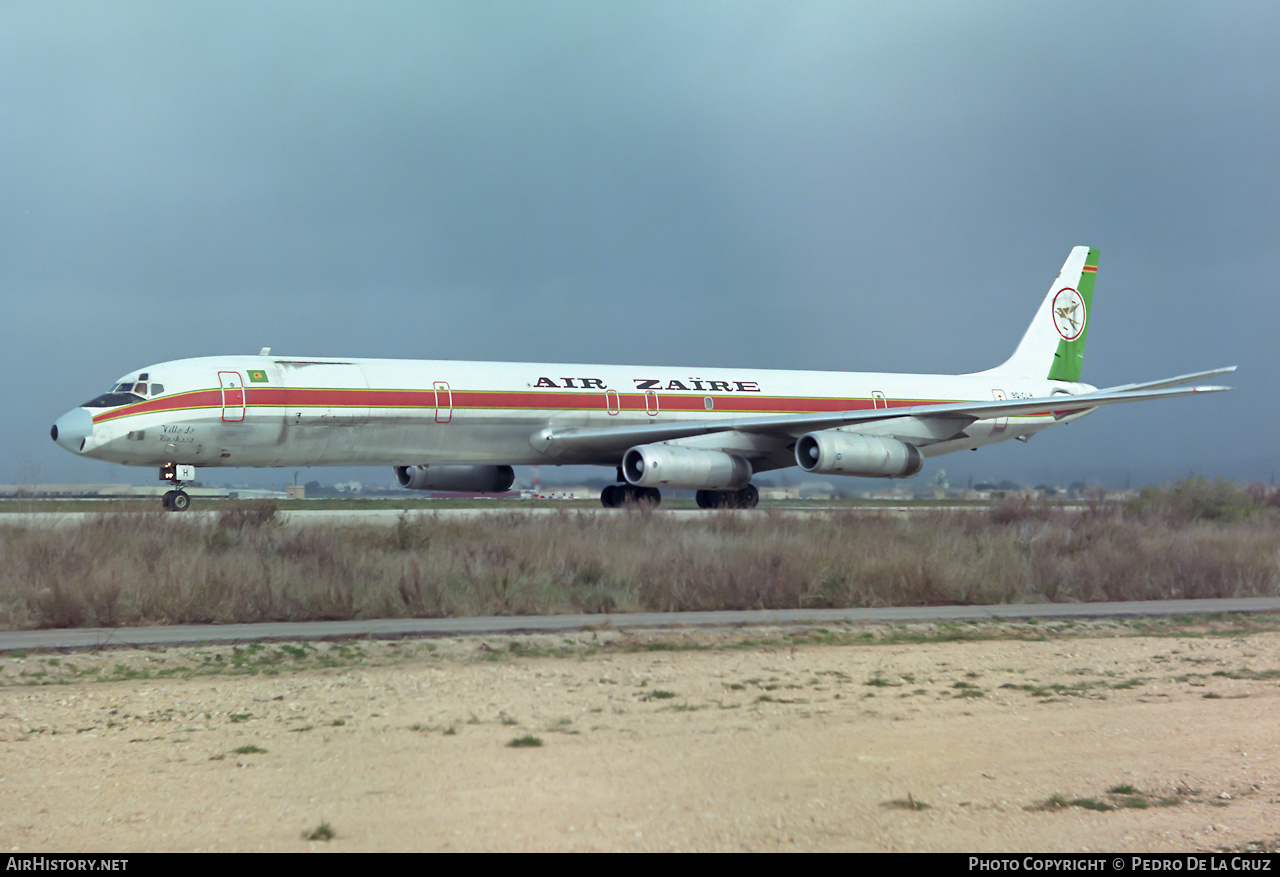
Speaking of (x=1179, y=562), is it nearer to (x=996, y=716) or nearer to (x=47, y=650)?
(x=996, y=716)

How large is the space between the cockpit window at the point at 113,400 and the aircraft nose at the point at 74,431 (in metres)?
0.25

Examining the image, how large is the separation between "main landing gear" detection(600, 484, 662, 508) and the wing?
1.37 meters

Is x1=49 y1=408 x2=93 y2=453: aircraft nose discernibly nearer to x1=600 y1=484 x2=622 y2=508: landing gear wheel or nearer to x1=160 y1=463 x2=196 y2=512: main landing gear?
x1=160 y1=463 x2=196 y2=512: main landing gear

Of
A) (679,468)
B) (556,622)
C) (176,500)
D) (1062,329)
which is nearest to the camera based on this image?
(556,622)

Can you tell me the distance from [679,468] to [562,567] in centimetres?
1039

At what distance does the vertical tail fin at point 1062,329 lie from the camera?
36.6 m

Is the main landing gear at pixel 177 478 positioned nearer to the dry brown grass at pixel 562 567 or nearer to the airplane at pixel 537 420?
the airplane at pixel 537 420

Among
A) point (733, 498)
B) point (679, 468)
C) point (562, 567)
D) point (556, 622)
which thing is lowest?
point (556, 622)

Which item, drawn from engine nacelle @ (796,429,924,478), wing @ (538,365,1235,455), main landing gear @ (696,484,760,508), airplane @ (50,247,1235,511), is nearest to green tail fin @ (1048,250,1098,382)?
airplane @ (50,247,1235,511)

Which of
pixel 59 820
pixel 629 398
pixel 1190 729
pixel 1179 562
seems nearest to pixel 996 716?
pixel 1190 729

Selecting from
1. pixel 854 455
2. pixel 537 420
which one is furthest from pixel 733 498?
pixel 537 420

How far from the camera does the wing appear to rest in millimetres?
26828

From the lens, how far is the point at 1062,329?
3706 centimetres

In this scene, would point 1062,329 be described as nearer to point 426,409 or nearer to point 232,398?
point 426,409
